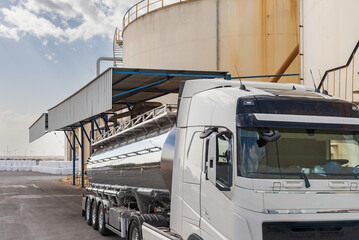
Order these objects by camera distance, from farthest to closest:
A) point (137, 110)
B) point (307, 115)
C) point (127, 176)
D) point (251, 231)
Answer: point (137, 110) → point (127, 176) → point (307, 115) → point (251, 231)

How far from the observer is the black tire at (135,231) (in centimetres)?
1028

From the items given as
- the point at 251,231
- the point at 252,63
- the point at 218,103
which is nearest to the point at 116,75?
the point at 252,63

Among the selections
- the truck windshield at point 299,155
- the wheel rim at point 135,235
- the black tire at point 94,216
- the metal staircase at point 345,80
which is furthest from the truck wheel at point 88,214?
the truck windshield at point 299,155

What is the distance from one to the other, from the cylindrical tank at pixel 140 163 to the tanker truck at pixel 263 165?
1238mm

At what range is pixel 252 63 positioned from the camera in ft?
84.9

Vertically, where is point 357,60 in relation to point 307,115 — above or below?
above

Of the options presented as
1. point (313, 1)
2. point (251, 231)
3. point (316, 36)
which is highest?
point (313, 1)

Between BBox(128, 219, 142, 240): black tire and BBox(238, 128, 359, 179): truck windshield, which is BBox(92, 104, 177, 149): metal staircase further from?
BBox(238, 128, 359, 179): truck windshield

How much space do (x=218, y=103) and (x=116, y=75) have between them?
1347 cm

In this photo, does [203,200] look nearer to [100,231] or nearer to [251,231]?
[251,231]

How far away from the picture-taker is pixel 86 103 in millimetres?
25391

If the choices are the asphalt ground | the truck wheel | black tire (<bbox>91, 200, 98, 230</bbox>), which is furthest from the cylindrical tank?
the asphalt ground

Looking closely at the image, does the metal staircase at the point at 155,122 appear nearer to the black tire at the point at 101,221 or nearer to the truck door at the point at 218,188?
the black tire at the point at 101,221

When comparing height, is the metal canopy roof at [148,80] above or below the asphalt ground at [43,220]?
above
